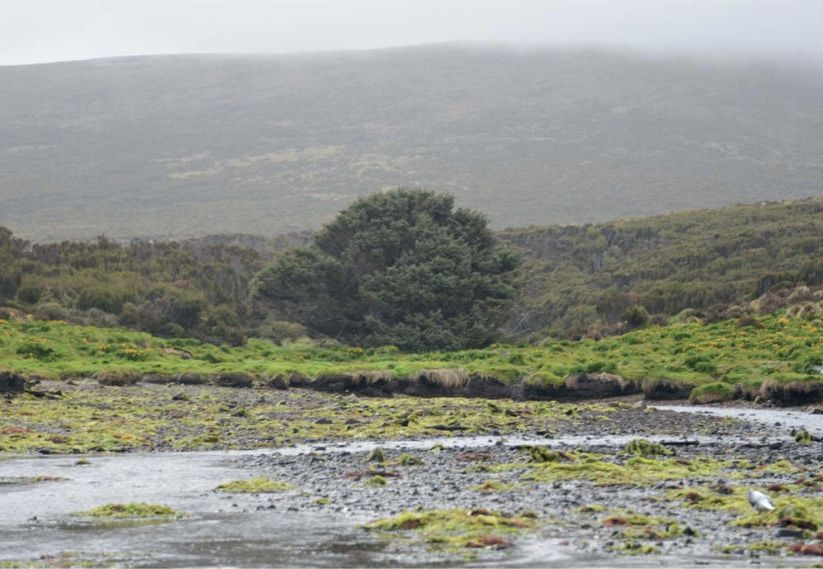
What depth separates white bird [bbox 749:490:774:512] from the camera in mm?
14055

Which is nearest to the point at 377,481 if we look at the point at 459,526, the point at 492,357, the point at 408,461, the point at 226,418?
the point at 408,461

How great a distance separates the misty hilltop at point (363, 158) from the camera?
14300 centimetres

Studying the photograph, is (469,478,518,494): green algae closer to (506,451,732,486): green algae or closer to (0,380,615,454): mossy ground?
(506,451,732,486): green algae

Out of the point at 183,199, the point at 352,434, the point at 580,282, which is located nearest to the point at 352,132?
the point at 183,199

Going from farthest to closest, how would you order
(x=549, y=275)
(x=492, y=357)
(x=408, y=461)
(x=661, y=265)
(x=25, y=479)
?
(x=549, y=275), (x=661, y=265), (x=492, y=357), (x=408, y=461), (x=25, y=479)

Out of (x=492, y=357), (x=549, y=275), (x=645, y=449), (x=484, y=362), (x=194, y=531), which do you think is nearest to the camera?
(x=194, y=531)

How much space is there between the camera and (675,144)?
17912 cm

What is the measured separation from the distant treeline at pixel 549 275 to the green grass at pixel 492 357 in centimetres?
530

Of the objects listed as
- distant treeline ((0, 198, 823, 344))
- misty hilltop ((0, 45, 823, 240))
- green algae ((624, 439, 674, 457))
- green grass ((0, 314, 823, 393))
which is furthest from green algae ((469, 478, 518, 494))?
misty hilltop ((0, 45, 823, 240))

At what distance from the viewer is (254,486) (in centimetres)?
1802

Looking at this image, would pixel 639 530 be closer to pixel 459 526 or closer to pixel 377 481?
pixel 459 526

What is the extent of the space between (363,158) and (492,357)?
128 m

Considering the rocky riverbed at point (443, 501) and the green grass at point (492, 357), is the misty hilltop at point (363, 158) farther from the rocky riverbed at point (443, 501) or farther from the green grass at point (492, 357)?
the rocky riverbed at point (443, 501)

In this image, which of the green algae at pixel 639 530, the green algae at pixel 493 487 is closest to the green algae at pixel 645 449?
the green algae at pixel 493 487
